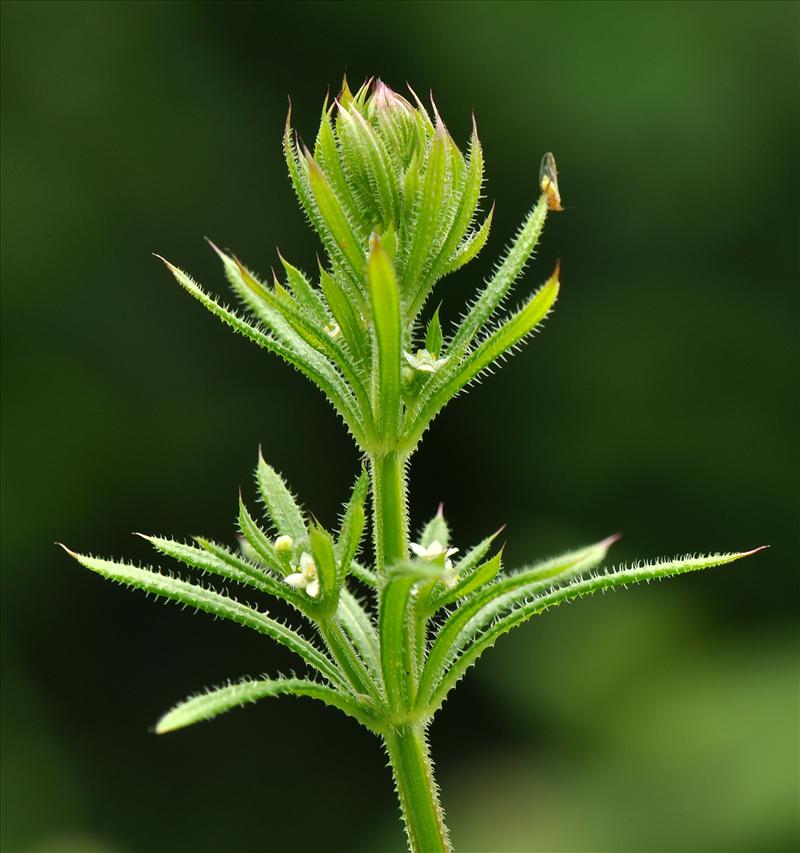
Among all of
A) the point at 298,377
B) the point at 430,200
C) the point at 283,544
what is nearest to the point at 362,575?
the point at 283,544

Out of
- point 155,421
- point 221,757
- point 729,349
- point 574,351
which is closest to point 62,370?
point 155,421

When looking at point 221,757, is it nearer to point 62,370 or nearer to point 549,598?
point 62,370

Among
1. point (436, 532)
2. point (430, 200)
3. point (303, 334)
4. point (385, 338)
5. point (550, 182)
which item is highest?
point (550, 182)

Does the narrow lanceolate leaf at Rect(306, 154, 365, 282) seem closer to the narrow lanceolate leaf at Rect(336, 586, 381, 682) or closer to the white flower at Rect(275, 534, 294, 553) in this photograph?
the white flower at Rect(275, 534, 294, 553)

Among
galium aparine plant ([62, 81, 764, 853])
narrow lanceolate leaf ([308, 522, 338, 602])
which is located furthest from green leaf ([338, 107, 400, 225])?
narrow lanceolate leaf ([308, 522, 338, 602])

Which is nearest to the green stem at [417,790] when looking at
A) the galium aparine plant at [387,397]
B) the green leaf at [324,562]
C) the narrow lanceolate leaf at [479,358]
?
the galium aparine plant at [387,397]

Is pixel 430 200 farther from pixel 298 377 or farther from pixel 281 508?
pixel 298 377

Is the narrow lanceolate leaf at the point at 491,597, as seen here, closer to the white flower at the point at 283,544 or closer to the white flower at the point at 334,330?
the white flower at the point at 283,544
